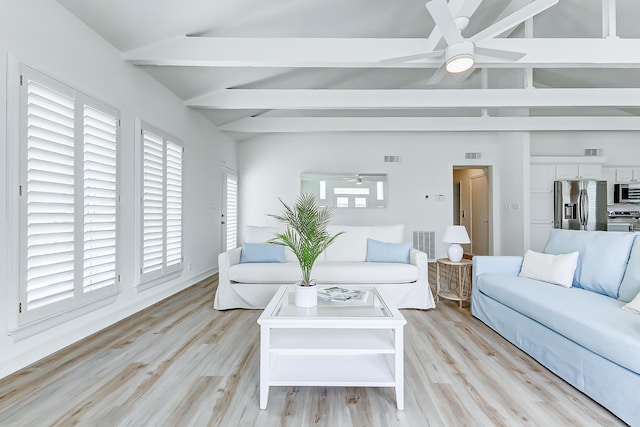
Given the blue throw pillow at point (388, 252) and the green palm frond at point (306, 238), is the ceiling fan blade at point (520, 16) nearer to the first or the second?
the green palm frond at point (306, 238)

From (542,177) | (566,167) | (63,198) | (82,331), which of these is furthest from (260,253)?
(566,167)

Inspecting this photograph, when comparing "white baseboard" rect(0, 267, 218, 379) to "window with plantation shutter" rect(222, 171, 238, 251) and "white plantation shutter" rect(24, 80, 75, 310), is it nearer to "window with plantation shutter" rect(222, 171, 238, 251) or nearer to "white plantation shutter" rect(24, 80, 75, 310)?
"white plantation shutter" rect(24, 80, 75, 310)

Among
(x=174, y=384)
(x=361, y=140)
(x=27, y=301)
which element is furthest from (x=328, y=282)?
(x=361, y=140)

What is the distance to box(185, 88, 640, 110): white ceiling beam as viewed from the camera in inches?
188

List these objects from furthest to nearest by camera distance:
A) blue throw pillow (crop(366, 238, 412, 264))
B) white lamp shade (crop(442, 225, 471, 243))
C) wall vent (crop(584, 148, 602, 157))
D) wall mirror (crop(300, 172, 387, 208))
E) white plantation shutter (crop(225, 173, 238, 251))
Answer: wall mirror (crop(300, 172, 387, 208)) < wall vent (crop(584, 148, 602, 157)) < white plantation shutter (crop(225, 173, 238, 251)) < blue throw pillow (crop(366, 238, 412, 264)) < white lamp shade (crop(442, 225, 471, 243))

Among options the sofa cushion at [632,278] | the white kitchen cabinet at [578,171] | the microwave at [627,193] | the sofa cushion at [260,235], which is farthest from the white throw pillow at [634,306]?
the microwave at [627,193]

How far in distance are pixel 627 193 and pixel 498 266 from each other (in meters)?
5.40

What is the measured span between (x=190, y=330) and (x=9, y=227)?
1536mm

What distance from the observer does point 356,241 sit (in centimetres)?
428

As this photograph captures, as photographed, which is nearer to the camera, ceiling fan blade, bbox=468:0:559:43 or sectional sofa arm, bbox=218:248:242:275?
ceiling fan blade, bbox=468:0:559:43

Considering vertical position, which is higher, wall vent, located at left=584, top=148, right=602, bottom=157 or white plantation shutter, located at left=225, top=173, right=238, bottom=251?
wall vent, located at left=584, top=148, right=602, bottom=157

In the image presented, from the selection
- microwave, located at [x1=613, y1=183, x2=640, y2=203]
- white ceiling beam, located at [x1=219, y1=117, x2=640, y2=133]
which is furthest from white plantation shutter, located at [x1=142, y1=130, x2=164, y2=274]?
microwave, located at [x1=613, y1=183, x2=640, y2=203]

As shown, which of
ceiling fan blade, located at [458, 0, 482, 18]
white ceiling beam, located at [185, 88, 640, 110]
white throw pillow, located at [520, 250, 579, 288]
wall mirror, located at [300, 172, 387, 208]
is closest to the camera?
ceiling fan blade, located at [458, 0, 482, 18]

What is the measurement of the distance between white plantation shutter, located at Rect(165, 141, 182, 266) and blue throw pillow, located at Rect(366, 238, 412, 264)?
8.00 feet
